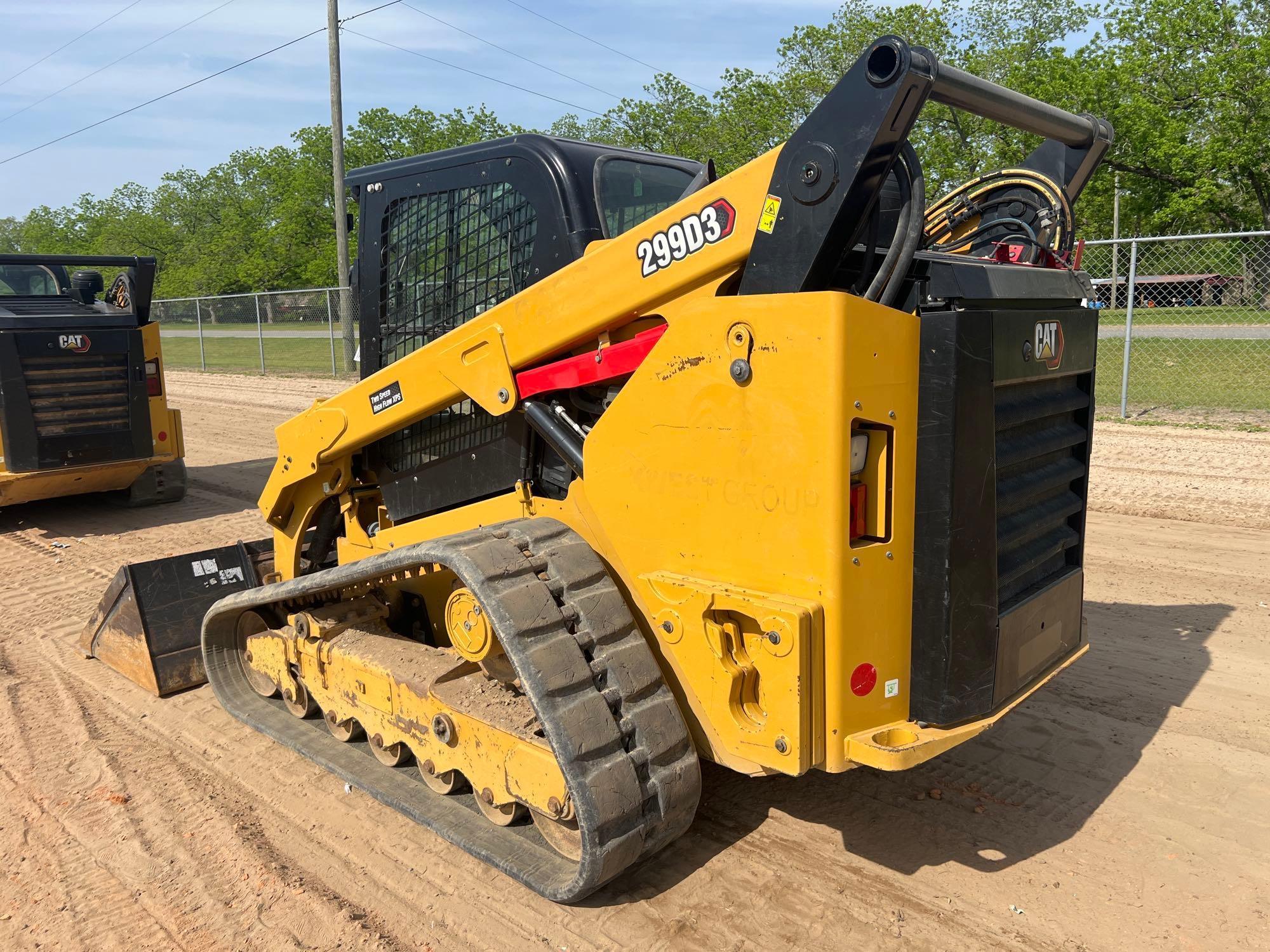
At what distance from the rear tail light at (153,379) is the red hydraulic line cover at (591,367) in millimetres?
6530

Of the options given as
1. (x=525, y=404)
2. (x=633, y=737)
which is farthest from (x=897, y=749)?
(x=525, y=404)

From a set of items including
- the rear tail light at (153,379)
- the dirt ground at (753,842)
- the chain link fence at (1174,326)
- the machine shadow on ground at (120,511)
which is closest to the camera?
the dirt ground at (753,842)

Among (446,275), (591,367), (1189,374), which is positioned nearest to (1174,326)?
(1189,374)

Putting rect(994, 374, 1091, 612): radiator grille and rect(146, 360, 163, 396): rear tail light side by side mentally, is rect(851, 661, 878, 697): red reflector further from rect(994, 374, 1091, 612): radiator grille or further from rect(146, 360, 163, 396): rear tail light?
rect(146, 360, 163, 396): rear tail light

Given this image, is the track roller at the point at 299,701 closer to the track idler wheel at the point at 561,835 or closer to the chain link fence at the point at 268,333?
the track idler wheel at the point at 561,835

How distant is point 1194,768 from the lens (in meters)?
3.80

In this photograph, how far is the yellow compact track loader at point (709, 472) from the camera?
2.62 m

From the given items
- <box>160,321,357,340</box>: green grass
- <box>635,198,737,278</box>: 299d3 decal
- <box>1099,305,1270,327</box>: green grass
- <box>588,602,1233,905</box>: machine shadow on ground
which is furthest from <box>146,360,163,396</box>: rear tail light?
<box>1099,305,1270,327</box>: green grass

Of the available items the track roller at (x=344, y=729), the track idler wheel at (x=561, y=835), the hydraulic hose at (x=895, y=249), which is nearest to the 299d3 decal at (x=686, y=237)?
the hydraulic hose at (x=895, y=249)

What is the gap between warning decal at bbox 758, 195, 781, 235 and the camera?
8.79ft

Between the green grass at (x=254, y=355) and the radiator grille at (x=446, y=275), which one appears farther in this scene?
the green grass at (x=254, y=355)

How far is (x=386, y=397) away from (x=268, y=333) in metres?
21.2

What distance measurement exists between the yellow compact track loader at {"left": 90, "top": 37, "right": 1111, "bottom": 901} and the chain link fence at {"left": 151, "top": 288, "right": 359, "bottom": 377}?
15.0 m

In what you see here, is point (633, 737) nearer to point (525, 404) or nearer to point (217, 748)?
point (525, 404)
